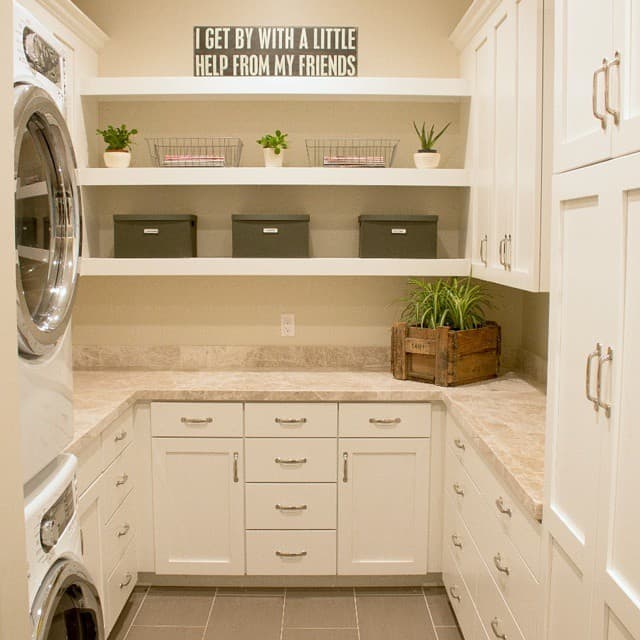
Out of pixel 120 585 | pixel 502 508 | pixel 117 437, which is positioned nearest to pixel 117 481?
pixel 117 437

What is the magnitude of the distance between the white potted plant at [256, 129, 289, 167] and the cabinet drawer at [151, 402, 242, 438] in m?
1.09

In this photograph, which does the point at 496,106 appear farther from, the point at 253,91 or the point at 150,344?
the point at 150,344

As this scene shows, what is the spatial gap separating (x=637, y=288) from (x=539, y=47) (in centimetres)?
138

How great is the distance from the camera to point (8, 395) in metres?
1.03

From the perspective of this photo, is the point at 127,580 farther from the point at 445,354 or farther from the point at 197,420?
the point at 445,354

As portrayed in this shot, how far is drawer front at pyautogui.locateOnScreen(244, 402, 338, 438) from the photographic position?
295cm

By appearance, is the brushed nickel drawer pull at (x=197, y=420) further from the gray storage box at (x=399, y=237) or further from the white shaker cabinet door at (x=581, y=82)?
the white shaker cabinet door at (x=581, y=82)

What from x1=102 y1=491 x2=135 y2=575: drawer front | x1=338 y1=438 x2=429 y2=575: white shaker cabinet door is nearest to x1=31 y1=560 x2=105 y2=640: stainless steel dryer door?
x1=102 y1=491 x2=135 y2=575: drawer front

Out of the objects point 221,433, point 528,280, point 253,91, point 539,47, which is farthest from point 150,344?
point 539,47

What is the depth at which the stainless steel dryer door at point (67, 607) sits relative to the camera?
1410 mm

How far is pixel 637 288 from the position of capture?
3.84 feet

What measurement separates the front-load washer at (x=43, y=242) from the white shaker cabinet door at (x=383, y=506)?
4.92 feet

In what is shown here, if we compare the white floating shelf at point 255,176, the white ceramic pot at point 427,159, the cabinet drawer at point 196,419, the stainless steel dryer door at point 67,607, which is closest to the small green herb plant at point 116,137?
A: the white floating shelf at point 255,176

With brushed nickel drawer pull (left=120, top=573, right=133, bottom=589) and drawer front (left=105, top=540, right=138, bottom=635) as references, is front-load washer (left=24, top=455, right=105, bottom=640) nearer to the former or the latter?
drawer front (left=105, top=540, right=138, bottom=635)
